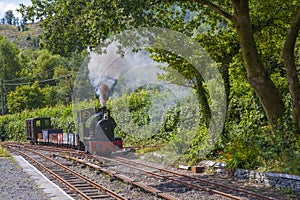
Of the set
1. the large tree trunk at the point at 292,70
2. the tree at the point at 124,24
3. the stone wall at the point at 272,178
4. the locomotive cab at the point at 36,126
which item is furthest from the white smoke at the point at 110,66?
the locomotive cab at the point at 36,126

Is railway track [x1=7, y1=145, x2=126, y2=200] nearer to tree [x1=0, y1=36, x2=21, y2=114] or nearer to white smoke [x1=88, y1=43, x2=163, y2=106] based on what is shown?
white smoke [x1=88, y1=43, x2=163, y2=106]

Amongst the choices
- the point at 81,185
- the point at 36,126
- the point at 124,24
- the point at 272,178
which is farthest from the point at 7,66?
the point at 272,178

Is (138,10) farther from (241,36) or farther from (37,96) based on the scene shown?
(37,96)

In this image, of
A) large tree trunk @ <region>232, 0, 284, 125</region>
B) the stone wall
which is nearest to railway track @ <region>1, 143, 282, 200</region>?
the stone wall

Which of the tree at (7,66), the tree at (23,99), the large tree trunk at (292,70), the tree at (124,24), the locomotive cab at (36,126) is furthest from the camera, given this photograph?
the tree at (7,66)

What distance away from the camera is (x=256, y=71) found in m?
12.2

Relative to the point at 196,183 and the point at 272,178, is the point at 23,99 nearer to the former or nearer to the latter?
the point at 196,183

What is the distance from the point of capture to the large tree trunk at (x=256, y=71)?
40.1ft

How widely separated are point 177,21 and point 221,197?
818 cm

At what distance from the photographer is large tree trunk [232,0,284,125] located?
12.2 m

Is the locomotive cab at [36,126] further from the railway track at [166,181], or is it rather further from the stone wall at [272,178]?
the stone wall at [272,178]

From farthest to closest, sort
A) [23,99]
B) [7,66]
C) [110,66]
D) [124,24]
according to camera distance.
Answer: [7,66] → [23,99] → [110,66] → [124,24]

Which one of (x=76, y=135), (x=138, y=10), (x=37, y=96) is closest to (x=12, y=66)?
(x=37, y=96)

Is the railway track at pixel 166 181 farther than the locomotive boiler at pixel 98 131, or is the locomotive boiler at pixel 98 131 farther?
the locomotive boiler at pixel 98 131
